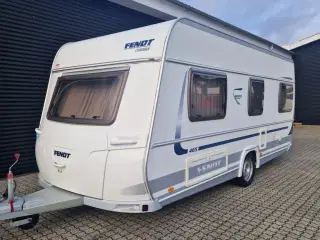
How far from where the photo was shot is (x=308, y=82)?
15836 mm

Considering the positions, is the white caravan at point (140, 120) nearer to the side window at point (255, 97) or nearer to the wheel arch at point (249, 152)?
the wheel arch at point (249, 152)

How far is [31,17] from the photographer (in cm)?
590

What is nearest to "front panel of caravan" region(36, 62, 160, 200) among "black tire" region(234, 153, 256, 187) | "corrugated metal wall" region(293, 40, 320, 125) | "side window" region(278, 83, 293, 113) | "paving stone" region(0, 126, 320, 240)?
"paving stone" region(0, 126, 320, 240)

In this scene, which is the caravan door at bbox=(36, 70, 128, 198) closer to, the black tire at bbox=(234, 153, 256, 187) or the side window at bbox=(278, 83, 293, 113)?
the black tire at bbox=(234, 153, 256, 187)

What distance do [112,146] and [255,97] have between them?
11.1 feet

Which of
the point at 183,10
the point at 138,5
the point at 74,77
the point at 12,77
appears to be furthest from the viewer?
the point at 183,10

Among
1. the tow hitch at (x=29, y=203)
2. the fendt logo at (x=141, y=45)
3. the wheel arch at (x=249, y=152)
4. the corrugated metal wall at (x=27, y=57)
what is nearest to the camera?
the tow hitch at (x=29, y=203)

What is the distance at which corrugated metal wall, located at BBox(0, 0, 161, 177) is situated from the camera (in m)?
5.65

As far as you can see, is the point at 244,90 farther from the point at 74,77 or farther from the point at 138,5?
the point at 138,5

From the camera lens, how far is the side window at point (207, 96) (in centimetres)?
399

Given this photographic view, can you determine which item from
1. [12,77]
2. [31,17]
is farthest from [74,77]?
[31,17]

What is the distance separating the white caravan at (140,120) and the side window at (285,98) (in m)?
2.26

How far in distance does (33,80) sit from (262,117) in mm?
4849

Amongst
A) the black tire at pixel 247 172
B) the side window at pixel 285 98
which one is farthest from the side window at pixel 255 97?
the side window at pixel 285 98
